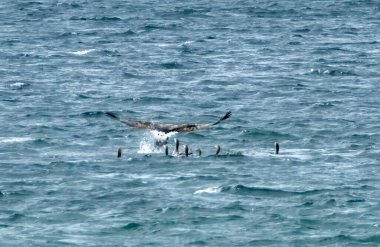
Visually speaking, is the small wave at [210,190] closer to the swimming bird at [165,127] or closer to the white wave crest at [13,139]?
the swimming bird at [165,127]

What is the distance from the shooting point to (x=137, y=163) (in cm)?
8812

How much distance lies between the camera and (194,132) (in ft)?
322

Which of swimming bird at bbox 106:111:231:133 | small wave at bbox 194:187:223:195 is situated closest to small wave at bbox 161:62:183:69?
swimming bird at bbox 106:111:231:133

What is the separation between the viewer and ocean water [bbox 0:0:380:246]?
74.6m

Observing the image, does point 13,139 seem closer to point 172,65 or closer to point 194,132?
point 194,132

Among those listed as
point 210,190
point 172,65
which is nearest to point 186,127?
point 210,190

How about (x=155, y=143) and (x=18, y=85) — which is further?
(x=18, y=85)

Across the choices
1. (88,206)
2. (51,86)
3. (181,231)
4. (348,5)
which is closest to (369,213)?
(181,231)

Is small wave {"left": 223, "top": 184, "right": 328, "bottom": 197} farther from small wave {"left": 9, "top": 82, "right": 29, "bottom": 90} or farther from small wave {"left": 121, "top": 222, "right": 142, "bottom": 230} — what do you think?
small wave {"left": 9, "top": 82, "right": 29, "bottom": 90}

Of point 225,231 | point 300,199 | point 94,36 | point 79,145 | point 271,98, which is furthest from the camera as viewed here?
point 94,36

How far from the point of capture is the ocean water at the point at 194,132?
2938 inches

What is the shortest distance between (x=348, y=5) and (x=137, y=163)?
10084 cm

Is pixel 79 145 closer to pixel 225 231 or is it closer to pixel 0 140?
pixel 0 140

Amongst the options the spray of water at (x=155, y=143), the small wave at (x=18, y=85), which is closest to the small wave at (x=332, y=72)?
the small wave at (x=18, y=85)
